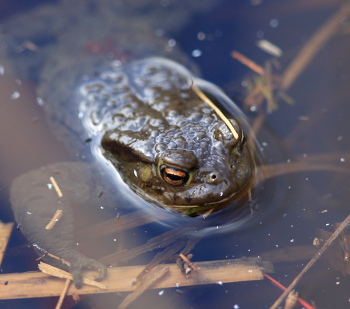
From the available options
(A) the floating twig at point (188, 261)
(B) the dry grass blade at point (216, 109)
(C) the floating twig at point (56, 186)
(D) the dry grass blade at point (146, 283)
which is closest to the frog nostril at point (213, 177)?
(B) the dry grass blade at point (216, 109)

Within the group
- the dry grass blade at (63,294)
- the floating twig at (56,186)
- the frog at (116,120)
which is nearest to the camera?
the dry grass blade at (63,294)

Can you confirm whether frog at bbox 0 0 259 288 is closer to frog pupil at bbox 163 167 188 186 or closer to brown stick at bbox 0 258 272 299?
frog pupil at bbox 163 167 188 186

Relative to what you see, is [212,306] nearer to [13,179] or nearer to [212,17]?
[13,179]

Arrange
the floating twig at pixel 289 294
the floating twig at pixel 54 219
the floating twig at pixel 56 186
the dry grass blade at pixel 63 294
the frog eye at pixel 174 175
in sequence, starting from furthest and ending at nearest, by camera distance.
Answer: the floating twig at pixel 56 186
the floating twig at pixel 54 219
the frog eye at pixel 174 175
the dry grass blade at pixel 63 294
the floating twig at pixel 289 294

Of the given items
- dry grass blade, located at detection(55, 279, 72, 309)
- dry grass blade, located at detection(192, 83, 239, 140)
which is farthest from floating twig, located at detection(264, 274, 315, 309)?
dry grass blade, located at detection(55, 279, 72, 309)

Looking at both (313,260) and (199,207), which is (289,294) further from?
(199,207)

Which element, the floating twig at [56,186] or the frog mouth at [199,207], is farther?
the floating twig at [56,186]

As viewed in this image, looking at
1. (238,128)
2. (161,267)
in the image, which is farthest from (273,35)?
(161,267)

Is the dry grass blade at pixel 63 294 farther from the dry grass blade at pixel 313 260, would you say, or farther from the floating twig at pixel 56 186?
the dry grass blade at pixel 313 260
